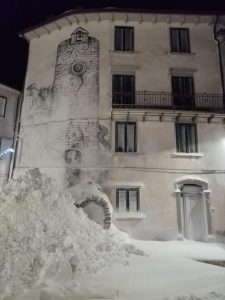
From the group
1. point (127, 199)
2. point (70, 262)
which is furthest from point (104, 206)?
point (70, 262)

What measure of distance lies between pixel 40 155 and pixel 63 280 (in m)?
10.8

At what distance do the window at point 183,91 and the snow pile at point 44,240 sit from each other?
376 inches

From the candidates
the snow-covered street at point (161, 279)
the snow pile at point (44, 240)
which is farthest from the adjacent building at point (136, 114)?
the snow-covered street at point (161, 279)

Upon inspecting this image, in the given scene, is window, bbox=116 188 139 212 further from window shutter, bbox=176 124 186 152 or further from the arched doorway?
window shutter, bbox=176 124 186 152

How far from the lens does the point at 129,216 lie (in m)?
14.6

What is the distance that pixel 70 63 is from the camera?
58.9 ft

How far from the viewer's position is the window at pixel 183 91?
16.8m

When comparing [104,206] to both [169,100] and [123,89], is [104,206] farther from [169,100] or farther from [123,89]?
[169,100]

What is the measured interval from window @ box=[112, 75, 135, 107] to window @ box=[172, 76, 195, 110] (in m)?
2.50

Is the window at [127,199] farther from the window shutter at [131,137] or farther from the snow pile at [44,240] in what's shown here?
the snow pile at [44,240]

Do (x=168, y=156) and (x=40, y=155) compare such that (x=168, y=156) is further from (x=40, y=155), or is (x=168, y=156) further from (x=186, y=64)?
(x=40, y=155)

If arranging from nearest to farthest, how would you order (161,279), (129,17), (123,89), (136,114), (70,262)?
(161,279), (70,262), (136,114), (123,89), (129,17)

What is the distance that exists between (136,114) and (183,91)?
3486 mm

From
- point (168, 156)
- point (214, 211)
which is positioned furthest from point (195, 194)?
point (168, 156)
